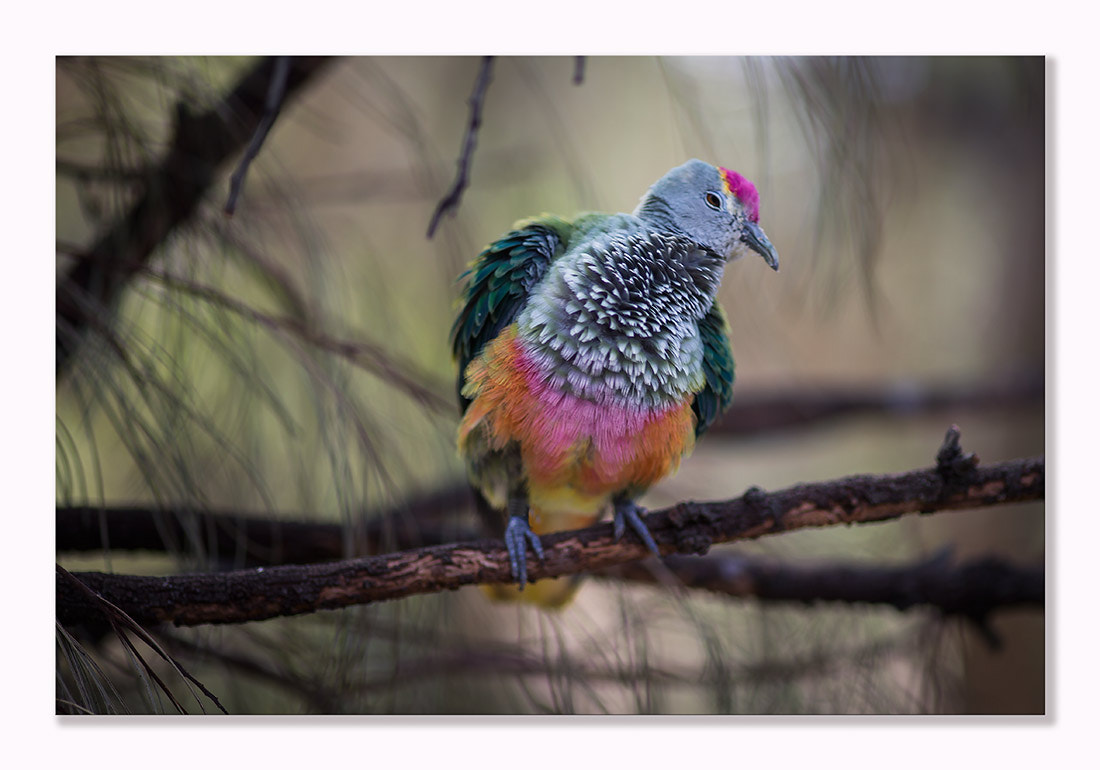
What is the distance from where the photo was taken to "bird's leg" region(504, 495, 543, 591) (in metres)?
1.25

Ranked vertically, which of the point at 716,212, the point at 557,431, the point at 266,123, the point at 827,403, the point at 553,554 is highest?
the point at 266,123

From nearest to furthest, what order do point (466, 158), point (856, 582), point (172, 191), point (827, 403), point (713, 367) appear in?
point (466, 158), point (713, 367), point (172, 191), point (856, 582), point (827, 403)

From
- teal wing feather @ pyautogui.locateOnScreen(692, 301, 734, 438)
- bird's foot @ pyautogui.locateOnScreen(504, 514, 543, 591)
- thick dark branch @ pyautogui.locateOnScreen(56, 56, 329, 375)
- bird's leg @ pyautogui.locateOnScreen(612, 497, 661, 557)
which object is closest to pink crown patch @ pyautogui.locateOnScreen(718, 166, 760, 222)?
teal wing feather @ pyautogui.locateOnScreen(692, 301, 734, 438)

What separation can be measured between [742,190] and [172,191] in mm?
1018

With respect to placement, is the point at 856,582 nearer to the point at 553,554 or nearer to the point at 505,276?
the point at 553,554

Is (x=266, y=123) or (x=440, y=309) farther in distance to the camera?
(x=440, y=309)

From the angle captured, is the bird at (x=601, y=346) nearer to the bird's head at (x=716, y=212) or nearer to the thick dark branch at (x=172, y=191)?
the bird's head at (x=716, y=212)

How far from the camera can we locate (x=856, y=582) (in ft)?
5.45

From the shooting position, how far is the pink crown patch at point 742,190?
4.25 feet

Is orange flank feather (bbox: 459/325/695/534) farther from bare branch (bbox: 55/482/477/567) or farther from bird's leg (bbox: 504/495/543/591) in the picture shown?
bare branch (bbox: 55/482/477/567)

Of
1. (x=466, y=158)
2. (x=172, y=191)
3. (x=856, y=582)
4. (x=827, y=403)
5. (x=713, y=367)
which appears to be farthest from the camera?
(x=827, y=403)

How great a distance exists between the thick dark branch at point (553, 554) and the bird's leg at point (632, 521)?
0.05 feet

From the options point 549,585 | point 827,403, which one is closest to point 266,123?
point 549,585
